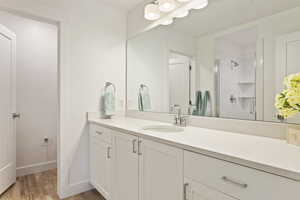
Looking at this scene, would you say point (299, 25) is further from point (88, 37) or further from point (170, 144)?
point (88, 37)

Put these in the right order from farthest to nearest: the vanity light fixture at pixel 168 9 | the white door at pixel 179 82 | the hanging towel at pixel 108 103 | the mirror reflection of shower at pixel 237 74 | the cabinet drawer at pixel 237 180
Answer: the hanging towel at pixel 108 103
the white door at pixel 179 82
the vanity light fixture at pixel 168 9
the mirror reflection of shower at pixel 237 74
the cabinet drawer at pixel 237 180

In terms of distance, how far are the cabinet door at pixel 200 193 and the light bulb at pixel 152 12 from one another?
1.75 m

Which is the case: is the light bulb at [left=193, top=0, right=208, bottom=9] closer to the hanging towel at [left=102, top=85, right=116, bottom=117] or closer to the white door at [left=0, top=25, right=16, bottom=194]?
the hanging towel at [left=102, top=85, right=116, bottom=117]

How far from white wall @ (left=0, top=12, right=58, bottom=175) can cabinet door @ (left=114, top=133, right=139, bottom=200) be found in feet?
5.63

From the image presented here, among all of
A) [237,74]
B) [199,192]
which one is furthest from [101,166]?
[237,74]

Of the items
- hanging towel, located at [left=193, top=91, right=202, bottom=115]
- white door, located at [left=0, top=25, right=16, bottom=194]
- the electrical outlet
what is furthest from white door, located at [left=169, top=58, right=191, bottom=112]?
the electrical outlet

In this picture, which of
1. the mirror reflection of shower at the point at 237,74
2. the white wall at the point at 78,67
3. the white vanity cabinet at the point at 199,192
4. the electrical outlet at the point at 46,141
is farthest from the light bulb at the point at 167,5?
the electrical outlet at the point at 46,141

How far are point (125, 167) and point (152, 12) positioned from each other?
1.65 metres

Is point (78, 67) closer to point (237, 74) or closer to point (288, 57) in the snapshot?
point (237, 74)

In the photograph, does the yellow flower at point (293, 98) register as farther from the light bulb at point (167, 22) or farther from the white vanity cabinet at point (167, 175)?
the light bulb at point (167, 22)

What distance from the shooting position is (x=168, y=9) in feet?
6.31

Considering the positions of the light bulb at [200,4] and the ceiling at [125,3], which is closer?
the light bulb at [200,4]

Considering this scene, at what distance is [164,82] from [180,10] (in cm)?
77

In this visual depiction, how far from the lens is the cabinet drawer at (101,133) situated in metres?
1.76
